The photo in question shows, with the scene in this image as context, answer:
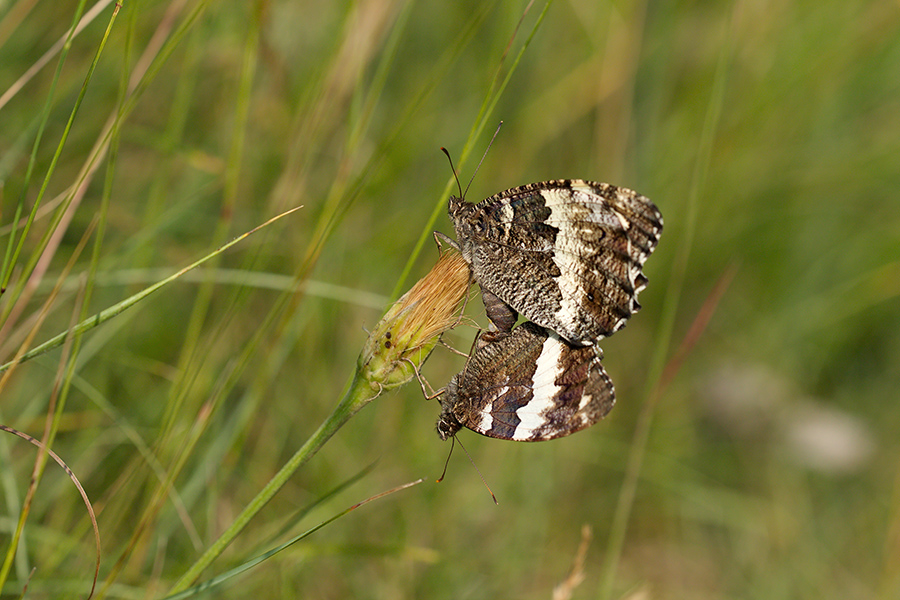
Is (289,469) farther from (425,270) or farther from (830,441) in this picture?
(830,441)

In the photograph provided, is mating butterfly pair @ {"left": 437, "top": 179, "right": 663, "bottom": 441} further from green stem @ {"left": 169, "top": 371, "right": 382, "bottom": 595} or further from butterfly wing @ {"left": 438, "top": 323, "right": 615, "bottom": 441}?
green stem @ {"left": 169, "top": 371, "right": 382, "bottom": 595}

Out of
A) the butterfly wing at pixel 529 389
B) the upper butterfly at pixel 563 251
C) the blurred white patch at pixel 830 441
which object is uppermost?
the upper butterfly at pixel 563 251

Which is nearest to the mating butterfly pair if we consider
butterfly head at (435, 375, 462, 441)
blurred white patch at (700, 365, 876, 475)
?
butterfly head at (435, 375, 462, 441)

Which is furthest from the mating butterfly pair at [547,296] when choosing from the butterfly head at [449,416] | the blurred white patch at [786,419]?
the blurred white patch at [786,419]

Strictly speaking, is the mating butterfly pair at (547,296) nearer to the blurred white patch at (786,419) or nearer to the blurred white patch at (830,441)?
the blurred white patch at (786,419)

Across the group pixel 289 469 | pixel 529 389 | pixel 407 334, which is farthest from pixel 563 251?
pixel 289 469

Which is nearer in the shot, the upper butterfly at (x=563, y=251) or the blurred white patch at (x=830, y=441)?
the upper butterfly at (x=563, y=251)

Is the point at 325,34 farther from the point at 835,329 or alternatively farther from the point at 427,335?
the point at 835,329

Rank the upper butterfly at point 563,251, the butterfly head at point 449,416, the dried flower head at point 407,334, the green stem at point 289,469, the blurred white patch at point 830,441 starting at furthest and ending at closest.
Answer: the blurred white patch at point 830,441, the upper butterfly at point 563,251, the butterfly head at point 449,416, the dried flower head at point 407,334, the green stem at point 289,469
